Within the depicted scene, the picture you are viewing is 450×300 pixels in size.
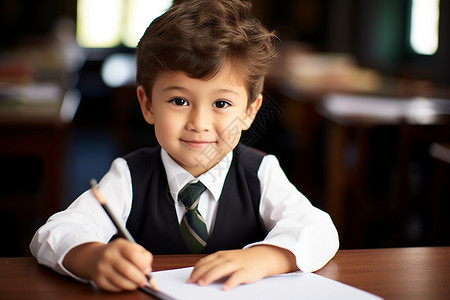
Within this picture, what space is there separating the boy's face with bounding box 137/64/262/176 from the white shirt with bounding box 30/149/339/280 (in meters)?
0.11

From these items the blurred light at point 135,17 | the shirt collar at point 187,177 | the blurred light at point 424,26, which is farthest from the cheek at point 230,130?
the blurred light at point 135,17

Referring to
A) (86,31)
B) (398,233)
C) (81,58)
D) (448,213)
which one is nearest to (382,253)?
(448,213)

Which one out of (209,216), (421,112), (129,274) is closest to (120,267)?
(129,274)

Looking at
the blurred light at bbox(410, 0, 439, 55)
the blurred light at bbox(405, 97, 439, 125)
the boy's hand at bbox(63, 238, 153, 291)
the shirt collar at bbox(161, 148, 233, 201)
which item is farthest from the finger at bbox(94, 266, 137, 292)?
the blurred light at bbox(410, 0, 439, 55)

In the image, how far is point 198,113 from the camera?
931mm

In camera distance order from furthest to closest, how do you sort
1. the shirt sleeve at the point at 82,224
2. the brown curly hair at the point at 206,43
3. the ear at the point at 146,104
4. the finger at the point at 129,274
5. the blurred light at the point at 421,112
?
the blurred light at the point at 421,112 → the ear at the point at 146,104 → the brown curly hair at the point at 206,43 → the shirt sleeve at the point at 82,224 → the finger at the point at 129,274

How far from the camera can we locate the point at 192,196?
106 centimetres

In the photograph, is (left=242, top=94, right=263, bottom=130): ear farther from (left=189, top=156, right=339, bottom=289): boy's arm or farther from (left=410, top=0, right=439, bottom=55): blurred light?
(left=410, top=0, right=439, bottom=55): blurred light

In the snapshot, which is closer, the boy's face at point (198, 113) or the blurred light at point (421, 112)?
the boy's face at point (198, 113)

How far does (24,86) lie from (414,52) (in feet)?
17.0

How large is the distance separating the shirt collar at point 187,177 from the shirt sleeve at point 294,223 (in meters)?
0.08

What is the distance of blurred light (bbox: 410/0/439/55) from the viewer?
6.54 meters

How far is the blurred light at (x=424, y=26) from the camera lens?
21.5 ft

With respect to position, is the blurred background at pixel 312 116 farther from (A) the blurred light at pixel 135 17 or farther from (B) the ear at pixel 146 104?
(B) the ear at pixel 146 104
